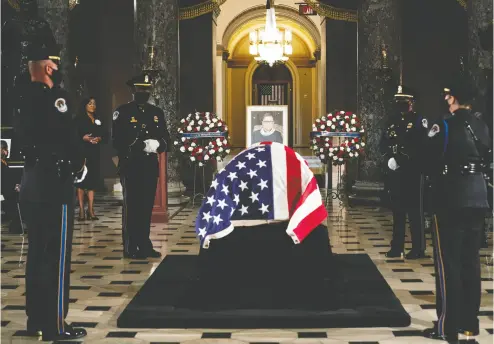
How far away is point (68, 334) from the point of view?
5262 mm

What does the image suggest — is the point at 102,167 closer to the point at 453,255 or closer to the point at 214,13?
the point at 214,13

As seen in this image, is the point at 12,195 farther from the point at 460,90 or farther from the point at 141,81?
the point at 460,90

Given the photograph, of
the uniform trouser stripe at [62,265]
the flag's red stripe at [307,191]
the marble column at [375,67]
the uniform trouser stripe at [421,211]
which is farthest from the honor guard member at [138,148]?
the marble column at [375,67]

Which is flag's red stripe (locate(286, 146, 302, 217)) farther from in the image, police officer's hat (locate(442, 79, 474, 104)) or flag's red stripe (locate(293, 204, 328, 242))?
police officer's hat (locate(442, 79, 474, 104))

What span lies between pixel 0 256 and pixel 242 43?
27.9 metres

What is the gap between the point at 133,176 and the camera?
27.4 ft

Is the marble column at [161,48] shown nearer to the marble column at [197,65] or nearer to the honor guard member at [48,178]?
the marble column at [197,65]

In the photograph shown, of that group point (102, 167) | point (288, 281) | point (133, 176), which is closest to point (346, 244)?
point (133, 176)

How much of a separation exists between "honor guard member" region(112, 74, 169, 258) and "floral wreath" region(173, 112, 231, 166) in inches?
205

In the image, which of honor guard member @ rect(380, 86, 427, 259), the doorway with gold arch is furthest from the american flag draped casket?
the doorway with gold arch

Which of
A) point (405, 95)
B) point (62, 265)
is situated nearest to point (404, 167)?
point (405, 95)

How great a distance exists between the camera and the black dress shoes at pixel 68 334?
17.1ft

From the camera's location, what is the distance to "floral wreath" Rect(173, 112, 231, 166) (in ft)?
44.7

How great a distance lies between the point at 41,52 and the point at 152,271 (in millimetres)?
3223
